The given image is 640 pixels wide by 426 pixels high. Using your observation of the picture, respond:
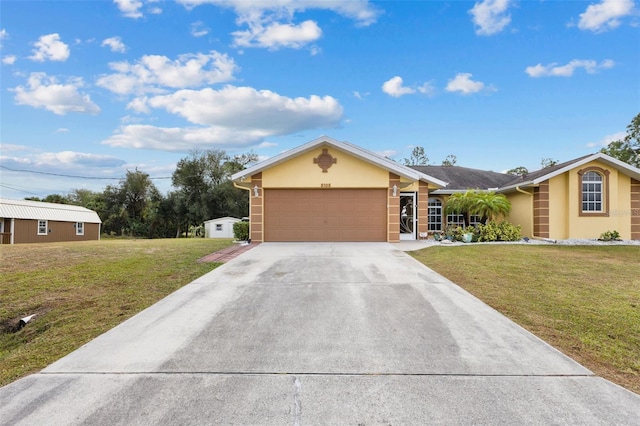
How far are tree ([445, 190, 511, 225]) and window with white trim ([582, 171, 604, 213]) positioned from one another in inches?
130

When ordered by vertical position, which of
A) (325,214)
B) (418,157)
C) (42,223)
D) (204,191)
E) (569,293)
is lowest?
(569,293)

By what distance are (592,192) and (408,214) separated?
8150mm

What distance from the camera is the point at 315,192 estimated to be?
14.0m

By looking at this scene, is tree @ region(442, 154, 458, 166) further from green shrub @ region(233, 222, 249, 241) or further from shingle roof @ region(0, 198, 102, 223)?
shingle roof @ region(0, 198, 102, 223)

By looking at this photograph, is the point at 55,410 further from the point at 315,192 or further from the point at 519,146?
the point at 519,146

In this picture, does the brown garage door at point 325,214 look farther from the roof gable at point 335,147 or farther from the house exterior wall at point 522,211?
the house exterior wall at point 522,211

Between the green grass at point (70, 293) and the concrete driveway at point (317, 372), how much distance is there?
441 mm

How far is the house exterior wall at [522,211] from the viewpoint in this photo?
52.0 ft

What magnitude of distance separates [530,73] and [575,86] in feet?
7.91

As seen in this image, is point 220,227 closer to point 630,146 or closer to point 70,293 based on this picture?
point 70,293

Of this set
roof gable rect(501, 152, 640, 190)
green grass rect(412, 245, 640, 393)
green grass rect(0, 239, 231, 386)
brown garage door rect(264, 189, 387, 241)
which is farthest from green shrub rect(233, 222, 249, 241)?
roof gable rect(501, 152, 640, 190)

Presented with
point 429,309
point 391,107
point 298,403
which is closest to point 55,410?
point 298,403

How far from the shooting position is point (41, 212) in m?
29.2

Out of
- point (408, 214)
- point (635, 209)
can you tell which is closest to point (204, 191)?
point (408, 214)
